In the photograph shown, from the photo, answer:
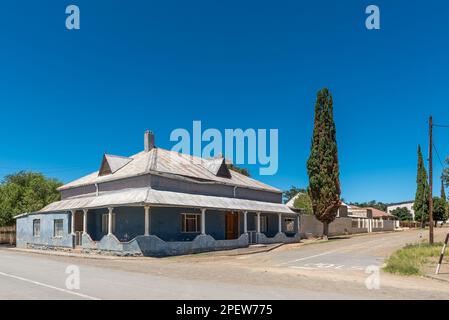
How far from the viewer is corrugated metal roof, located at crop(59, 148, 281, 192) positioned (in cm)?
3058

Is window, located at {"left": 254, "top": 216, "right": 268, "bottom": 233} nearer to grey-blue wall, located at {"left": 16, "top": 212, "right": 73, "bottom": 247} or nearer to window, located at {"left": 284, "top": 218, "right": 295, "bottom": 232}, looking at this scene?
window, located at {"left": 284, "top": 218, "right": 295, "bottom": 232}

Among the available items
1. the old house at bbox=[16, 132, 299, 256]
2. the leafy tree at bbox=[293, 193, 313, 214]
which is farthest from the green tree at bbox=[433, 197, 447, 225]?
the old house at bbox=[16, 132, 299, 256]

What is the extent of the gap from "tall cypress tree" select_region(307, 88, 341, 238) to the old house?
9.34 feet

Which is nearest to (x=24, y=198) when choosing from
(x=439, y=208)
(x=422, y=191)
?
(x=422, y=191)

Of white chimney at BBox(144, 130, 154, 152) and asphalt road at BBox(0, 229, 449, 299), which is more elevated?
white chimney at BBox(144, 130, 154, 152)

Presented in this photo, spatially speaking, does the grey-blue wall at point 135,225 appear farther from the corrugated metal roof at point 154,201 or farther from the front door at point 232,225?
the corrugated metal roof at point 154,201

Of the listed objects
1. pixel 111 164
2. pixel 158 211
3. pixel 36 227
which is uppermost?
pixel 111 164

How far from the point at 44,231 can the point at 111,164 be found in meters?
7.57

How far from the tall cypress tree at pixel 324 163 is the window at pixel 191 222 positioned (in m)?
13.0

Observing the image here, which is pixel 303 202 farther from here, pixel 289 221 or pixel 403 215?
pixel 403 215

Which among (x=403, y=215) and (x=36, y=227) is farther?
(x=403, y=215)

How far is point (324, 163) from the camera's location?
1527 inches

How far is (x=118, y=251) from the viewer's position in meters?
25.7
